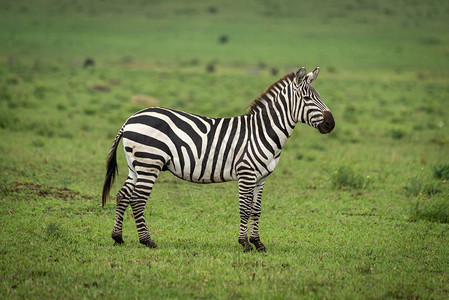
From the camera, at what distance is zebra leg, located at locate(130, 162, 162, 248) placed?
7191mm

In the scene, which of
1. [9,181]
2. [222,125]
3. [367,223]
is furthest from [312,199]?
[9,181]

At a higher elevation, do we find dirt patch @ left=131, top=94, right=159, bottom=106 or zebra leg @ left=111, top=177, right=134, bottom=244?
dirt patch @ left=131, top=94, right=159, bottom=106

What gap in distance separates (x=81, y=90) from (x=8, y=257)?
862 inches

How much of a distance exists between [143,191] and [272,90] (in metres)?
2.34

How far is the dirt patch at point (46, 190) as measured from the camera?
9.90 metres

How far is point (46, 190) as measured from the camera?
33.1 feet

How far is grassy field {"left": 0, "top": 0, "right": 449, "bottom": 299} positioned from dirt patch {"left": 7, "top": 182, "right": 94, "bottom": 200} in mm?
21

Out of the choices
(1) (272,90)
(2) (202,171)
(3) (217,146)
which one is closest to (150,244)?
(2) (202,171)

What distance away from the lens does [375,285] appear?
6.09m

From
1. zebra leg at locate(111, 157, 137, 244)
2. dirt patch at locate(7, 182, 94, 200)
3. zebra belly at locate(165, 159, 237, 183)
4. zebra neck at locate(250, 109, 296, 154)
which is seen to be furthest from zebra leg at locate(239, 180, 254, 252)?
dirt patch at locate(7, 182, 94, 200)

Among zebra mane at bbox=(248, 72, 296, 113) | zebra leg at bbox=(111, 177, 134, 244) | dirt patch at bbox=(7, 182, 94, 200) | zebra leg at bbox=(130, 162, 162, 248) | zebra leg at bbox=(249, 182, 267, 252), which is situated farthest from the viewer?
dirt patch at bbox=(7, 182, 94, 200)

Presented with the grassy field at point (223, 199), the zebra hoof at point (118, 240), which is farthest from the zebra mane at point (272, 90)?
the zebra hoof at point (118, 240)

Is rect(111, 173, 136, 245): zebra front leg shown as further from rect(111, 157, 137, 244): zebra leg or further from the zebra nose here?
the zebra nose

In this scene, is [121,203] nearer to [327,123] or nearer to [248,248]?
[248,248]
